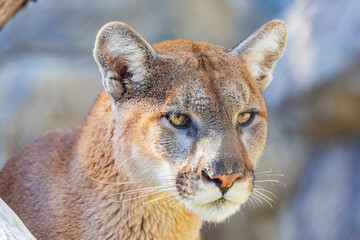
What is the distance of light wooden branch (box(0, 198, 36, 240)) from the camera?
269 centimetres

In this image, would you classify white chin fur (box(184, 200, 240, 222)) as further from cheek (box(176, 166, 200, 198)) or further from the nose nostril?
the nose nostril

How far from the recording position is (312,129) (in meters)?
6.98

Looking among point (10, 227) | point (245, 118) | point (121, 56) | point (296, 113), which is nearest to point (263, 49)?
point (245, 118)

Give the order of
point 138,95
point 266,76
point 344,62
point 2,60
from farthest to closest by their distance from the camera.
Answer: point 2,60, point 344,62, point 266,76, point 138,95

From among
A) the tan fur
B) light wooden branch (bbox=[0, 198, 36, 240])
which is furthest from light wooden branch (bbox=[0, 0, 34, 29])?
light wooden branch (bbox=[0, 198, 36, 240])

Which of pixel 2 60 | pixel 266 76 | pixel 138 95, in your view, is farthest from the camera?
pixel 2 60

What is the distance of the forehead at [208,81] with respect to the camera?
3223mm

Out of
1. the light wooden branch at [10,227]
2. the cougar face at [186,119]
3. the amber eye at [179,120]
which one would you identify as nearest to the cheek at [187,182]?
the cougar face at [186,119]

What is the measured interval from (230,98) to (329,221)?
4172mm

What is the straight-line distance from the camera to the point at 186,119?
10.6 feet

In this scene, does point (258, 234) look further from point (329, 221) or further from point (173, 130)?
point (173, 130)

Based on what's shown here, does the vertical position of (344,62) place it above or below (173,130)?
above

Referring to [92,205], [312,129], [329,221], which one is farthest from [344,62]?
[92,205]

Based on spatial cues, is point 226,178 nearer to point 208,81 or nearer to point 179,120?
point 179,120
